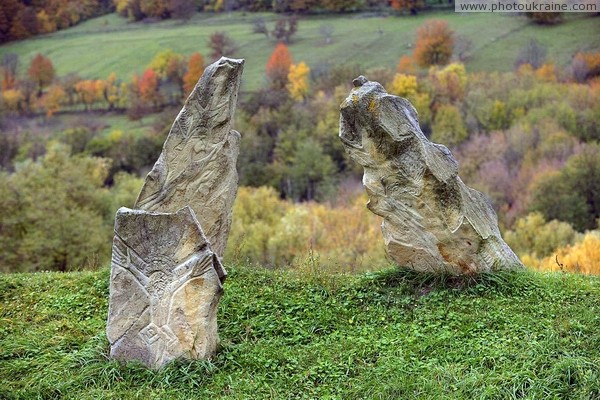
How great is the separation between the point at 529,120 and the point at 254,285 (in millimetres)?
42523

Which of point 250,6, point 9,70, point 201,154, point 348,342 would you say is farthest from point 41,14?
point 348,342

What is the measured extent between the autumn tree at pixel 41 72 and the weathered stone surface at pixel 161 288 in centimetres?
5226

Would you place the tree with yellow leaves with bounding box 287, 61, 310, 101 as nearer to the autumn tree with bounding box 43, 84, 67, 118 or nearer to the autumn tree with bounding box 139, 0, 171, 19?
the autumn tree with bounding box 139, 0, 171, 19

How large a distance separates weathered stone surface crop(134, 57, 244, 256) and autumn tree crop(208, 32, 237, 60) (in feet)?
156

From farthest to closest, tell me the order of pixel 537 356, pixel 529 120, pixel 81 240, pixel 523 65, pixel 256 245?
1. pixel 523 65
2. pixel 529 120
3. pixel 256 245
4. pixel 81 240
5. pixel 537 356

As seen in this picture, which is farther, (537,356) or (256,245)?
(256,245)

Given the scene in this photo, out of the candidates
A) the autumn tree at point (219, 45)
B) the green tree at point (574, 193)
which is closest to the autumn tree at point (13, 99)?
the autumn tree at point (219, 45)

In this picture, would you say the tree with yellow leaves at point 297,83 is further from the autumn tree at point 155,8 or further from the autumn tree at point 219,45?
the autumn tree at point 155,8

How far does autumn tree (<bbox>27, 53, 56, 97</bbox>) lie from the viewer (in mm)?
56031

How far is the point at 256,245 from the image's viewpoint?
3491cm

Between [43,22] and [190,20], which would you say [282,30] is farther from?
[43,22]

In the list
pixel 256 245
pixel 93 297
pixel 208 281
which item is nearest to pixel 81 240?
pixel 256 245

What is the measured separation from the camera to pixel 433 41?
186 ft

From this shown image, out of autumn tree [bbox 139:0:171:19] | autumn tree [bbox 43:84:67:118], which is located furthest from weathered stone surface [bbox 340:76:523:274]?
autumn tree [bbox 139:0:171:19]
